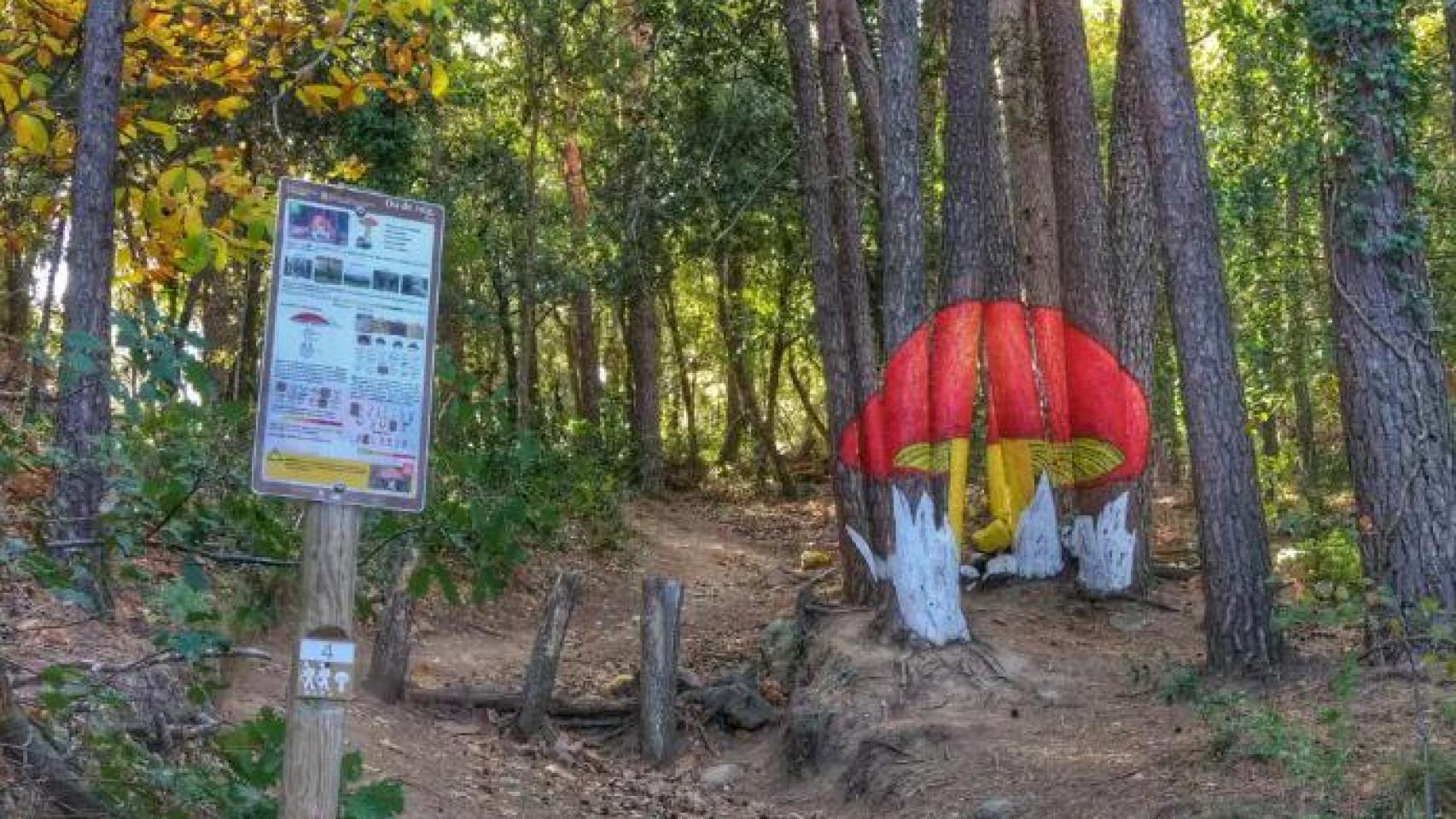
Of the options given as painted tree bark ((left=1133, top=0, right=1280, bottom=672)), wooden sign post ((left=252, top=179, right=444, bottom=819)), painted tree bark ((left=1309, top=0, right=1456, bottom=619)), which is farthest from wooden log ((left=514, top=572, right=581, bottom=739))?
wooden sign post ((left=252, top=179, right=444, bottom=819))

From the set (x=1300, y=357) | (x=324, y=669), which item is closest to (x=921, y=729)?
(x=324, y=669)

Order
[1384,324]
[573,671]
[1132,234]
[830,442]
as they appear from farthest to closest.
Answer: [830,442] < [1132,234] < [573,671] < [1384,324]

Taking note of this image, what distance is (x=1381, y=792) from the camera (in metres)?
6.46

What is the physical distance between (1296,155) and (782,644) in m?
6.14

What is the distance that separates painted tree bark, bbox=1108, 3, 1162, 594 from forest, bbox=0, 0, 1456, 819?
0.17ft

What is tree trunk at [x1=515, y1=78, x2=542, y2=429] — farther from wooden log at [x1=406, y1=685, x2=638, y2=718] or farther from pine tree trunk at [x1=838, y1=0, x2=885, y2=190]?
wooden log at [x1=406, y1=685, x2=638, y2=718]

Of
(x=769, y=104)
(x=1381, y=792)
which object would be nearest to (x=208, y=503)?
(x=1381, y=792)

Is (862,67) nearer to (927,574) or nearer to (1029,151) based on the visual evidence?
(1029,151)

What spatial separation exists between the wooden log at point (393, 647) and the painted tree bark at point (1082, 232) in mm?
6343

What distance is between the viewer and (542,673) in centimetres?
1070

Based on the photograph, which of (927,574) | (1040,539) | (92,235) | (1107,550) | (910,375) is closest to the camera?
(92,235)

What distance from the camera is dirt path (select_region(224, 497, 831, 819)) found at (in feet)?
29.7

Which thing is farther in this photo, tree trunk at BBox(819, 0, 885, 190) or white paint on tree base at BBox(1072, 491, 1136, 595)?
tree trunk at BBox(819, 0, 885, 190)

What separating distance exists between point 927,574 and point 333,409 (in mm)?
7860
